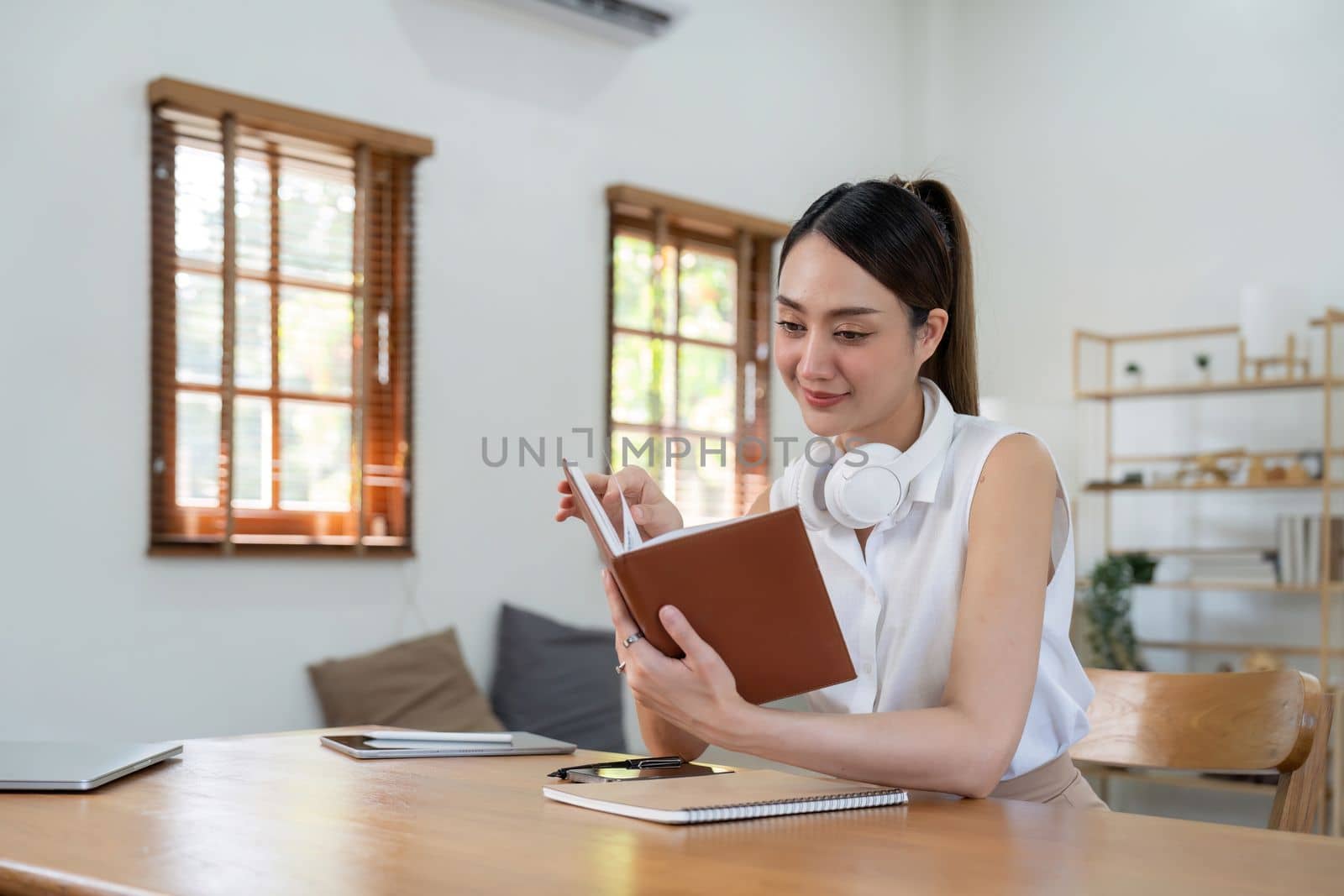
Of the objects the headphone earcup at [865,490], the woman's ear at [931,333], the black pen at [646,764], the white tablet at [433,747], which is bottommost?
the white tablet at [433,747]

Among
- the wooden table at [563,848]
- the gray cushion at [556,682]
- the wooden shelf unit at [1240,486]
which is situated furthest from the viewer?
the wooden shelf unit at [1240,486]

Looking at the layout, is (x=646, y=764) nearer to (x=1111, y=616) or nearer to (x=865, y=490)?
(x=865, y=490)

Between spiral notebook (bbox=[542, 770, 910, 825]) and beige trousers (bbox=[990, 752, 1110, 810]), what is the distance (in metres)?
0.27

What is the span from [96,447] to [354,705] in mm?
943

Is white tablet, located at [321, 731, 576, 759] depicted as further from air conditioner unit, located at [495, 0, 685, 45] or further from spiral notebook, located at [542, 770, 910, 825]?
air conditioner unit, located at [495, 0, 685, 45]

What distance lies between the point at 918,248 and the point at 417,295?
102 inches

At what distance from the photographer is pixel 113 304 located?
3254mm

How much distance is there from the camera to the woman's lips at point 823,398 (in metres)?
1.54

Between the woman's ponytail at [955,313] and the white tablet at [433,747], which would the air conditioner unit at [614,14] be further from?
the white tablet at [433,747]

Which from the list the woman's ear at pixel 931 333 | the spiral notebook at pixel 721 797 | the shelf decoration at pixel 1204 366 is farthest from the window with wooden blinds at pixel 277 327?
the shelf decoration at pixel 1204 366

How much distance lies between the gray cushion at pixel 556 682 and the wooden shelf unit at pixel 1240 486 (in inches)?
66.4

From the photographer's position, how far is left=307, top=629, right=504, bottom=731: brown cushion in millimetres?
3520

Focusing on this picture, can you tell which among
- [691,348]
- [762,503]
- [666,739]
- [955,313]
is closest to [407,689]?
[691,348]

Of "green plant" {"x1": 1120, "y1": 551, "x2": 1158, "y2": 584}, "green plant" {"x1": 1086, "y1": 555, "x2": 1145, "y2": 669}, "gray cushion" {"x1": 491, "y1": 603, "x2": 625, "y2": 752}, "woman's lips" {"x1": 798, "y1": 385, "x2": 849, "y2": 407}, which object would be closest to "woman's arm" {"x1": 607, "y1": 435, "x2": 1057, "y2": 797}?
"woman's lips" {"x1": 798, "y1": 385, "x2": 849, "y2": 407}
